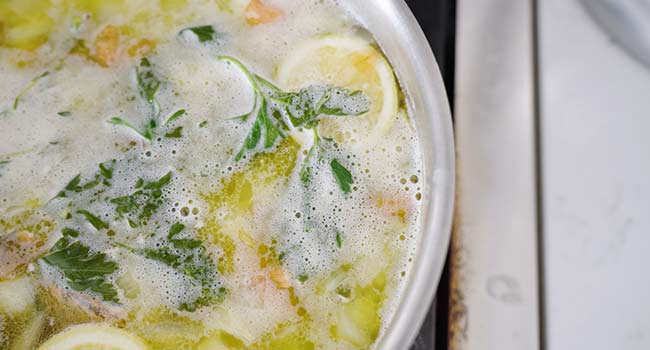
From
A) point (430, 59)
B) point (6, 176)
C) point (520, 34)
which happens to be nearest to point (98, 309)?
point (6, 176)

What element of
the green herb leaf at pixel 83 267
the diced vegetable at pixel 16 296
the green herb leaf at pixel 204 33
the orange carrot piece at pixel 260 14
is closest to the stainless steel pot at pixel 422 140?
the orange carrot piece at pixel 260 14

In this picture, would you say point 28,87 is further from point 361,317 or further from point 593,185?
point 593,185

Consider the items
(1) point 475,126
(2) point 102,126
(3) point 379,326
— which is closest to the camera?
(3) point 379,326

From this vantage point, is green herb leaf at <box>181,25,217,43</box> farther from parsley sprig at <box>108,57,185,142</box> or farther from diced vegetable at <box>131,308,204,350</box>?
diced vegetable at <box>131,308,204,350</box>

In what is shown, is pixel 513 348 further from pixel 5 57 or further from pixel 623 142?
pixel 5 57

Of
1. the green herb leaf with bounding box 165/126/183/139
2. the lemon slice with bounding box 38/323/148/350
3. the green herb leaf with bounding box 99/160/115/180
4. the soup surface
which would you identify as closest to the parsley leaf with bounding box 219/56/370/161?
the soup surface

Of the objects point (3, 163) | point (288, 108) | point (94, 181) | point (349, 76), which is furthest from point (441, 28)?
point (3, 163)

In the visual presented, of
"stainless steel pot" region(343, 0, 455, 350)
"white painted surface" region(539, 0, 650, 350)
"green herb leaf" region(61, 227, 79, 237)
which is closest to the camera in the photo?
"stainless steel pot" region(343, 0, 455, 350)
